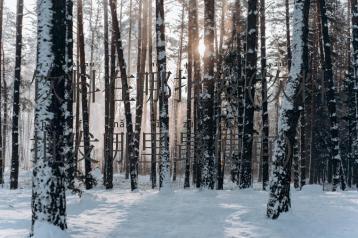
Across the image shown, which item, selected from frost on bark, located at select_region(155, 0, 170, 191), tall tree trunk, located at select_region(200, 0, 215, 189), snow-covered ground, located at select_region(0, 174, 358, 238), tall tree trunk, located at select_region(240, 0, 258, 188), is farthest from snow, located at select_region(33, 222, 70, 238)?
tall tree trunk, located at select_region(240, 0, 258, 188)

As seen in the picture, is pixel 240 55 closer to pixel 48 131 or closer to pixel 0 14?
pixel 0 14

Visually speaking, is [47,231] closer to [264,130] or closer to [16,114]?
[264,130]

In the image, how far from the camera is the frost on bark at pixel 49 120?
304 inches

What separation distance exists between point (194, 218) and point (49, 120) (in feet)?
13.3

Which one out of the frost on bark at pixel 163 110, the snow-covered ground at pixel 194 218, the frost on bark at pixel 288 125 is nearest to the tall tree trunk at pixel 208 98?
the frost on bark at pixel 163 110

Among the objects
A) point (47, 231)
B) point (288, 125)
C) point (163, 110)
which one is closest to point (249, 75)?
point (163, 110)

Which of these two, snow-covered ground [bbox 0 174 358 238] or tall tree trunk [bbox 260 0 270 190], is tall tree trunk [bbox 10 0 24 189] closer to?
snow-covered ground [bbox 0 174 358 238]

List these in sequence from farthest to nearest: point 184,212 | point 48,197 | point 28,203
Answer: point 28,203
point 184,212
point 48,197

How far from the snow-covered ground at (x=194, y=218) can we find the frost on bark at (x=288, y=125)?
381 millimetres

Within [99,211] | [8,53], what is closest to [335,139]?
[99,211]

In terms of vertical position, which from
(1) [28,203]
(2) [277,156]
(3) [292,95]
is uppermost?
(3) [292,95]

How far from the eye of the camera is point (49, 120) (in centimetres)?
778

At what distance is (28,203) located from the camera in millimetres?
13258

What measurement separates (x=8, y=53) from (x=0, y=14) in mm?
25737
